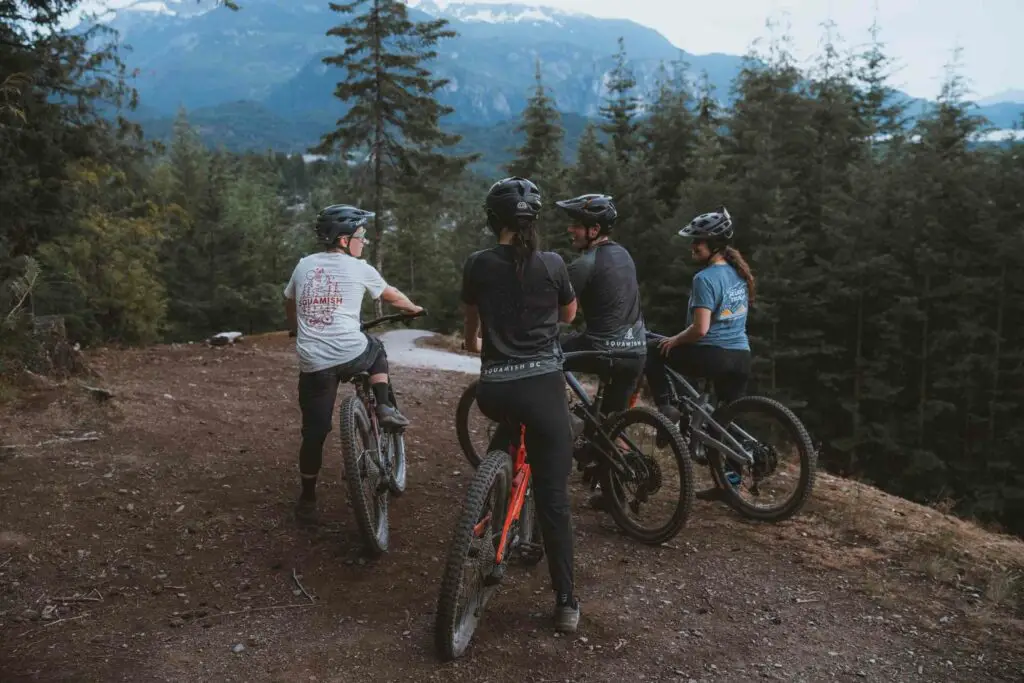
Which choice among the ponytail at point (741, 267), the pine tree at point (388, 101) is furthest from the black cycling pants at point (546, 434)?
the pine tree at point (388, 101)

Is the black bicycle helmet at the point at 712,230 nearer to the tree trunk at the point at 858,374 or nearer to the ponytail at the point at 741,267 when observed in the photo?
the ponytail at the point at 741,267

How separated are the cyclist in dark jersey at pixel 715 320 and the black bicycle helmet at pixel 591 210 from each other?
0.70 meters

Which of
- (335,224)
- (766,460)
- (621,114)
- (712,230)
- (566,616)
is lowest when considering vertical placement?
(566,616)

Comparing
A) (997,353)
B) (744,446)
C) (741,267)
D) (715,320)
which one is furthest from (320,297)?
(997,353)

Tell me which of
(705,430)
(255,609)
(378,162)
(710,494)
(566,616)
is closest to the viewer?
(566,616)

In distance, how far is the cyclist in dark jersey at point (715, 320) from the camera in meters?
5.35

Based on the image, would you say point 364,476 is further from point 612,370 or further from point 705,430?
point 705,430

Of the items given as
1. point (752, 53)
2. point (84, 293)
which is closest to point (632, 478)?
point (84, 293)

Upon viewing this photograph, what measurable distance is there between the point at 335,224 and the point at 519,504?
7.40ft

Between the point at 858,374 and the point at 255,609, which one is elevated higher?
the point at 255,609

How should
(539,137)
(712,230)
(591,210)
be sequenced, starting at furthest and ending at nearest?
(539,137) < (712,230) < (591,210)

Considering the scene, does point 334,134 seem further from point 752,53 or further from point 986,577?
point 986,577

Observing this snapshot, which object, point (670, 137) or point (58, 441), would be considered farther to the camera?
point (670, 137)

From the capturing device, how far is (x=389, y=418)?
501 centimetres
